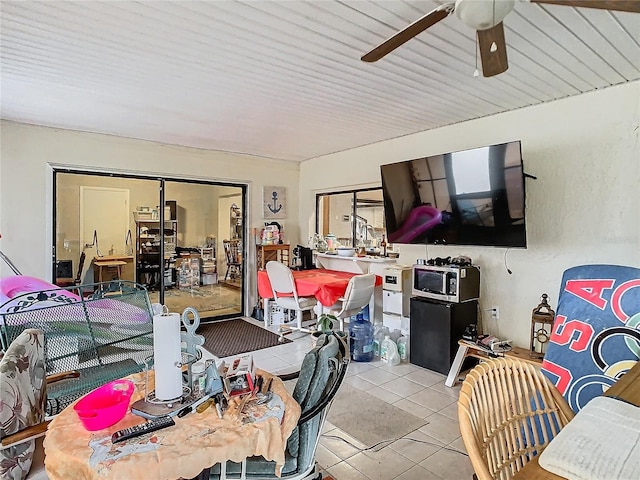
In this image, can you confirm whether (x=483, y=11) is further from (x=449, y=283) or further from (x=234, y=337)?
(x=234, y=337)

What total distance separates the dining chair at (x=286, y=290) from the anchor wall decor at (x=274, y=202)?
148 centimetres

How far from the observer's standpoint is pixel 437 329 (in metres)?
3.68

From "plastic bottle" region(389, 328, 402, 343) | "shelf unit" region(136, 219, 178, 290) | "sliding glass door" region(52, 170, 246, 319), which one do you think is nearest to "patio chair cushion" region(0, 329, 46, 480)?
"sliding glass door" region(52, 170, 246, 319)

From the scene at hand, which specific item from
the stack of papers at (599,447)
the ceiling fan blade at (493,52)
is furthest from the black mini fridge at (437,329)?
the stack of papers at (599,447)

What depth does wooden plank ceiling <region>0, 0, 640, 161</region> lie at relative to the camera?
2.00 meters

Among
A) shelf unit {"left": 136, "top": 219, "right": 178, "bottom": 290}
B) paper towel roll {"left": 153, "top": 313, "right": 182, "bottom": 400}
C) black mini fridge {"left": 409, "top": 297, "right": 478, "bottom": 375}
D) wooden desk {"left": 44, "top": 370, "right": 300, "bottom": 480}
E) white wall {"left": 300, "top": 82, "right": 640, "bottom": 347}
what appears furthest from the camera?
shelf unit {"left": 136, "top": 219, "right": 178, "bottom": 290}

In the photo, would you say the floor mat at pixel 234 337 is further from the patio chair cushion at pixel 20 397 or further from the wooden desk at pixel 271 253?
the patio chair cushion at pixel 20 397

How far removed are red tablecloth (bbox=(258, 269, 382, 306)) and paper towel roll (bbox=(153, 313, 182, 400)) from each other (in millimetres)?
2809

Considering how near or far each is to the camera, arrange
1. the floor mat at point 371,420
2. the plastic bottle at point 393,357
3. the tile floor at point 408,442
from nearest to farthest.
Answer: the tile floor at point 408,442 < the floor mat at point 371,420 < the plastic bottle at point 393,357

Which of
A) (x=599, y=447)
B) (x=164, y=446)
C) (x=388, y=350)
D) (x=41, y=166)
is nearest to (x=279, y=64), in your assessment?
(x=164, y=446)

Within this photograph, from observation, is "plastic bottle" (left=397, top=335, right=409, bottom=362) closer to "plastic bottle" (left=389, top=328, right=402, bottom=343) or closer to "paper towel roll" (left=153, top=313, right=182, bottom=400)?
"plastic bottle" (left=389, top=328, right=402, bottom=343)

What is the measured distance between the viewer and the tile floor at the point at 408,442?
2293 mm

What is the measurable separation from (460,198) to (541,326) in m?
1.30

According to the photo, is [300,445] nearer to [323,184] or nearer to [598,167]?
[598,167]
